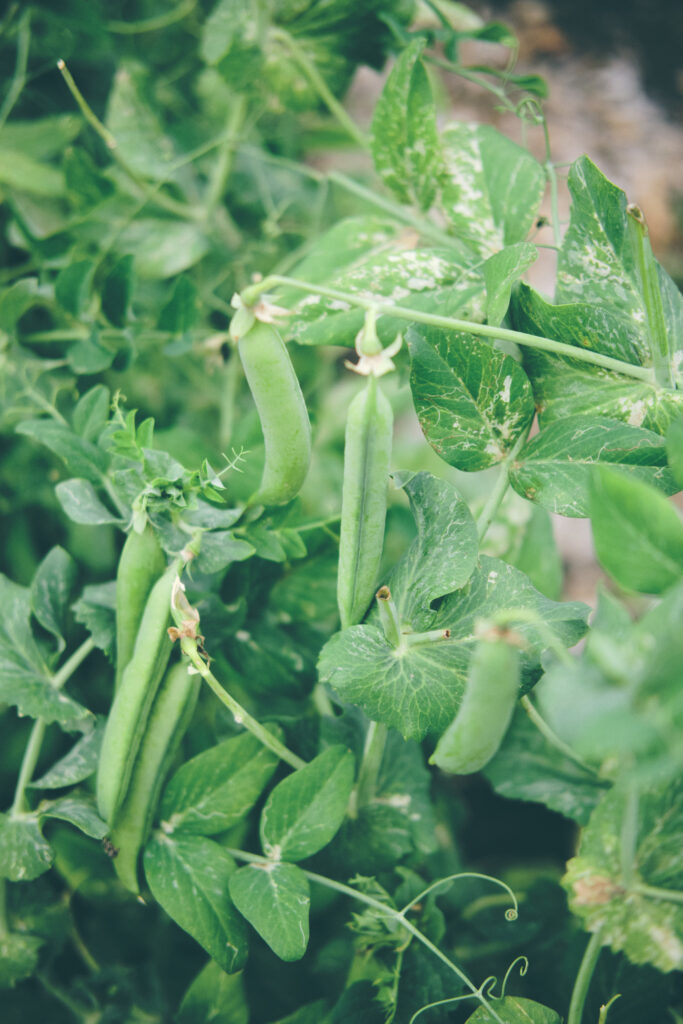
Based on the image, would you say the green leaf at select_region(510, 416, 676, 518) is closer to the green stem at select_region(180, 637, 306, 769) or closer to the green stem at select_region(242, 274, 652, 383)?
the green stem at select_region(242, 274, 652, 383)

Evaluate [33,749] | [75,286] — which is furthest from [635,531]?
[75,286]

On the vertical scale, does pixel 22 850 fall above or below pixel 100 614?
below

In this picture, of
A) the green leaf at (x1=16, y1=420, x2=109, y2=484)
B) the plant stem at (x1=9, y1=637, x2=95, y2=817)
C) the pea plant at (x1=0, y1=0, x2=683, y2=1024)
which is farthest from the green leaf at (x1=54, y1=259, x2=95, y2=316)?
the plant stem at (x1=9, y1=637, x2=95, y2=817)

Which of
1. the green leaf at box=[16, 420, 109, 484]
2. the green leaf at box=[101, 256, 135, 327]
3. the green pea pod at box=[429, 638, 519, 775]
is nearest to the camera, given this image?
the green pea pod at box=[429, 638, 519, 775]

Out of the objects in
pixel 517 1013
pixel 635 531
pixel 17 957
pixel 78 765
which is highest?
pixel 635 531

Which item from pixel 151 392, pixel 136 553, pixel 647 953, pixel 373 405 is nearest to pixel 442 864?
Result: pixel 647 953

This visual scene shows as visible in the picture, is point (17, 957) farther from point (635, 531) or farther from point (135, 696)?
point (635, 531)

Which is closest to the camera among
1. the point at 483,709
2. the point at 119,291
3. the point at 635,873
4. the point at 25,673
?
the point at 483,709

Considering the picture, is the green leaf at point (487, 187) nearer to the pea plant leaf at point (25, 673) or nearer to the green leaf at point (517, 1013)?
the pea plant leaf at point (25, 673)

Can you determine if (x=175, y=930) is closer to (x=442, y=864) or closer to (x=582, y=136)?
(x=442, y=864)
